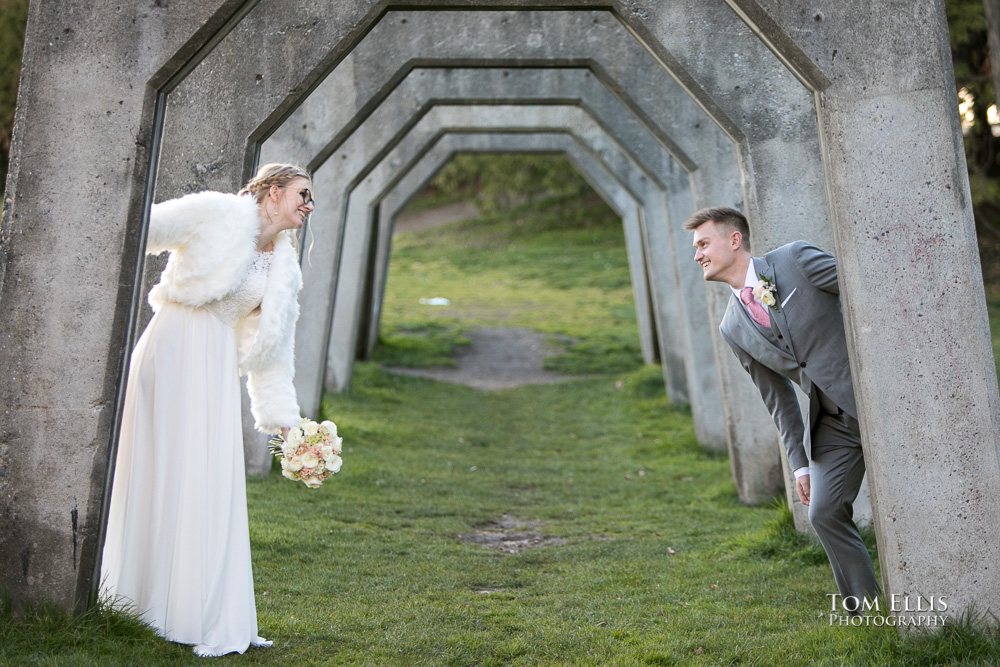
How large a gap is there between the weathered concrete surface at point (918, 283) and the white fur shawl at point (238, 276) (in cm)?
270

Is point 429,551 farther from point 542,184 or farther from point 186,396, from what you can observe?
point 542,184

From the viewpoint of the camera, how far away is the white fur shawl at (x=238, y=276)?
5.27 m

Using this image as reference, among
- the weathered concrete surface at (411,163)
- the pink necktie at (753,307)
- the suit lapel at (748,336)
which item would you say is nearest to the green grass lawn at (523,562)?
the weathered concrete surface at (411,163)

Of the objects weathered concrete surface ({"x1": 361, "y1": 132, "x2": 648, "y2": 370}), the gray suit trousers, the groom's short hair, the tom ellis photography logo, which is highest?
weathered concrete surface ({"x1": 361, "y1": 132, "x2": 648, "y2": 370})

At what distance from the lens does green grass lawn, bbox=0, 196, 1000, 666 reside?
17.2 ft

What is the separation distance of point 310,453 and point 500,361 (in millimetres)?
17958

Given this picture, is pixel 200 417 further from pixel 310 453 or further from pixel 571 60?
pixel 571 60

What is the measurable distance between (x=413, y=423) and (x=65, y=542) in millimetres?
10140

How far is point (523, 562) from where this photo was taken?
7941 mm

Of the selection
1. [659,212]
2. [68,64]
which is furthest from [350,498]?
[659,212]

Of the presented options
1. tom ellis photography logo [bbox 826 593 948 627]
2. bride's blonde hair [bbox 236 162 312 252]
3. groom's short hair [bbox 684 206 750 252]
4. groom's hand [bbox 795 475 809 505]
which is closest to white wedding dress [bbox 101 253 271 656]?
bride's blonde hair [bbox 236 162 312 252]

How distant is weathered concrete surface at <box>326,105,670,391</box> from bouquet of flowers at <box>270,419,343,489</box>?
1038cm

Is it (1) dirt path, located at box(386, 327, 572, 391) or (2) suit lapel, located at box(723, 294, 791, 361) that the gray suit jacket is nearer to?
(2) suit lapel, located at box(723, 294, 791, 361)

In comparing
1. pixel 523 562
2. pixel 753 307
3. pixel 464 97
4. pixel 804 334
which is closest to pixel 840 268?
pixel 804 334
